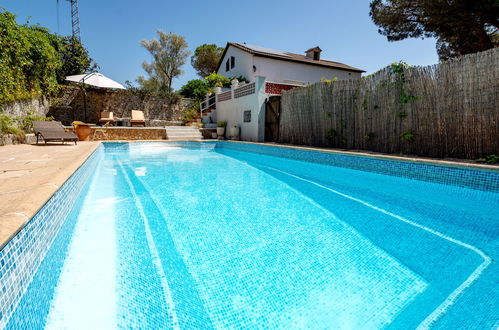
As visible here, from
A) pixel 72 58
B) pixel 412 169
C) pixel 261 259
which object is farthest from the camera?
pixel 72 58

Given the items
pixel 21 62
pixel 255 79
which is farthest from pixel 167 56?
pixel 255 79

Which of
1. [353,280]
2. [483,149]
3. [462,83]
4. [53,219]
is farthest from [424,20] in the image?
[53,219]

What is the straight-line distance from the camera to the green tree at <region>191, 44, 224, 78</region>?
28531 mm

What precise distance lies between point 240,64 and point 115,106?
10028mm

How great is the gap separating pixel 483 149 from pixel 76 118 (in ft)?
59.4

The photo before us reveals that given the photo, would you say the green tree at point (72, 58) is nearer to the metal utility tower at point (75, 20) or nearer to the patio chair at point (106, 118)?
the patio chair at point (106, 118)

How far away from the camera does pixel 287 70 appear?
19.3 m

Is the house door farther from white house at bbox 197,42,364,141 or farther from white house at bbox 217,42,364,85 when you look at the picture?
white house at bbox 217,42,364,85

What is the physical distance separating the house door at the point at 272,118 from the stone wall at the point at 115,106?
8.75m

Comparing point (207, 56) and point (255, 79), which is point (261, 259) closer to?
point (255, 79)

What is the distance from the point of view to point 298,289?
5.88 feet

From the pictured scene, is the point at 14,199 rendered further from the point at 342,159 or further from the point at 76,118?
the point at 76,118

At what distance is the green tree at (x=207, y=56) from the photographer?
28.5m

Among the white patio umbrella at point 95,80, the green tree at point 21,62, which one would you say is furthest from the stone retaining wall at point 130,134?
the green tree at point 21,62
